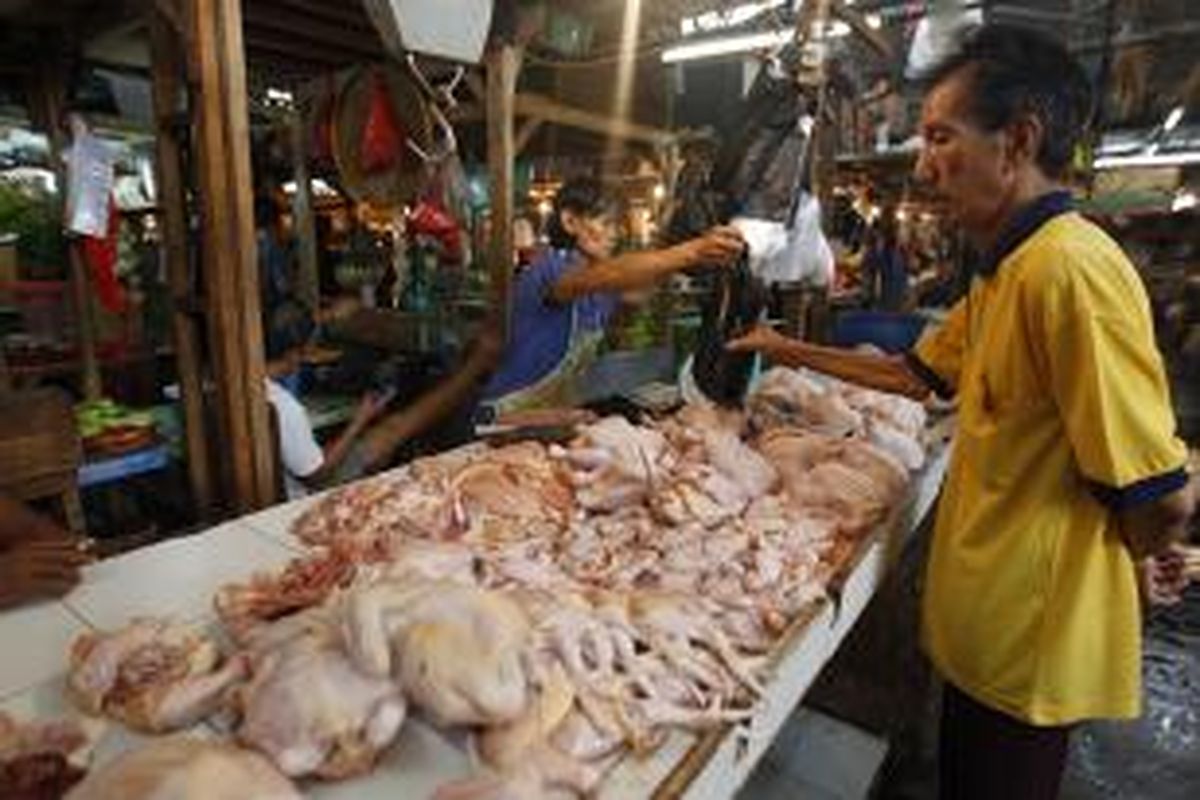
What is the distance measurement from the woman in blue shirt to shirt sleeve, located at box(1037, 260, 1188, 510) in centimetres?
239

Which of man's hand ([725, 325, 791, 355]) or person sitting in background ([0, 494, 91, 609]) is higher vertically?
man's hand ([725, 325, 791, 355])

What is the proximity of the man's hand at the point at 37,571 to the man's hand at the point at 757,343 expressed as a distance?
286 centimetres

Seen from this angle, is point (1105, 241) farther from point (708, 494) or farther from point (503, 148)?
point (503, 148)

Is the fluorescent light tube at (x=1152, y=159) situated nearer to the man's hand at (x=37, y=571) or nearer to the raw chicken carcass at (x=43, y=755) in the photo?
the man's hand at (x=37, y=571)

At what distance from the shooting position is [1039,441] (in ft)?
8.13

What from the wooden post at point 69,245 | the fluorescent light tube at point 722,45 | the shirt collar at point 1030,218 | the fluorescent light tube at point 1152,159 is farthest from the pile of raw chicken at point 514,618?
the fluorescent light tube at point 1152,159

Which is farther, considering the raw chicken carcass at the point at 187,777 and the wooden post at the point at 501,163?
the wooden post at the point at 501,163

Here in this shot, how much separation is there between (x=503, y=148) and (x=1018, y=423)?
332cm

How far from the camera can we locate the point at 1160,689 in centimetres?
536

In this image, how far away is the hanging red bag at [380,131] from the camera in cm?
422

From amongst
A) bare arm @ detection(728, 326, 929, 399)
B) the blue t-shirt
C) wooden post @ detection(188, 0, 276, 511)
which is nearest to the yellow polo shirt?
bare arm @ detection(728, 326, 929, 399)

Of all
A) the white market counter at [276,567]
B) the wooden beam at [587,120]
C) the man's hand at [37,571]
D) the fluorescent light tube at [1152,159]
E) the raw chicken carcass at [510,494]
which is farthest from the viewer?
the fluorescent light tube at [1152,159]

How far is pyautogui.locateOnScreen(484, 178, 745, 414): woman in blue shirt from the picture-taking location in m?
4.51

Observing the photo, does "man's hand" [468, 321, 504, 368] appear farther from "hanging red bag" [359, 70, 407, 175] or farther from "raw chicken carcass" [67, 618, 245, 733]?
Answer: "raw chicken carcass" [67, 618, 245, 733]
